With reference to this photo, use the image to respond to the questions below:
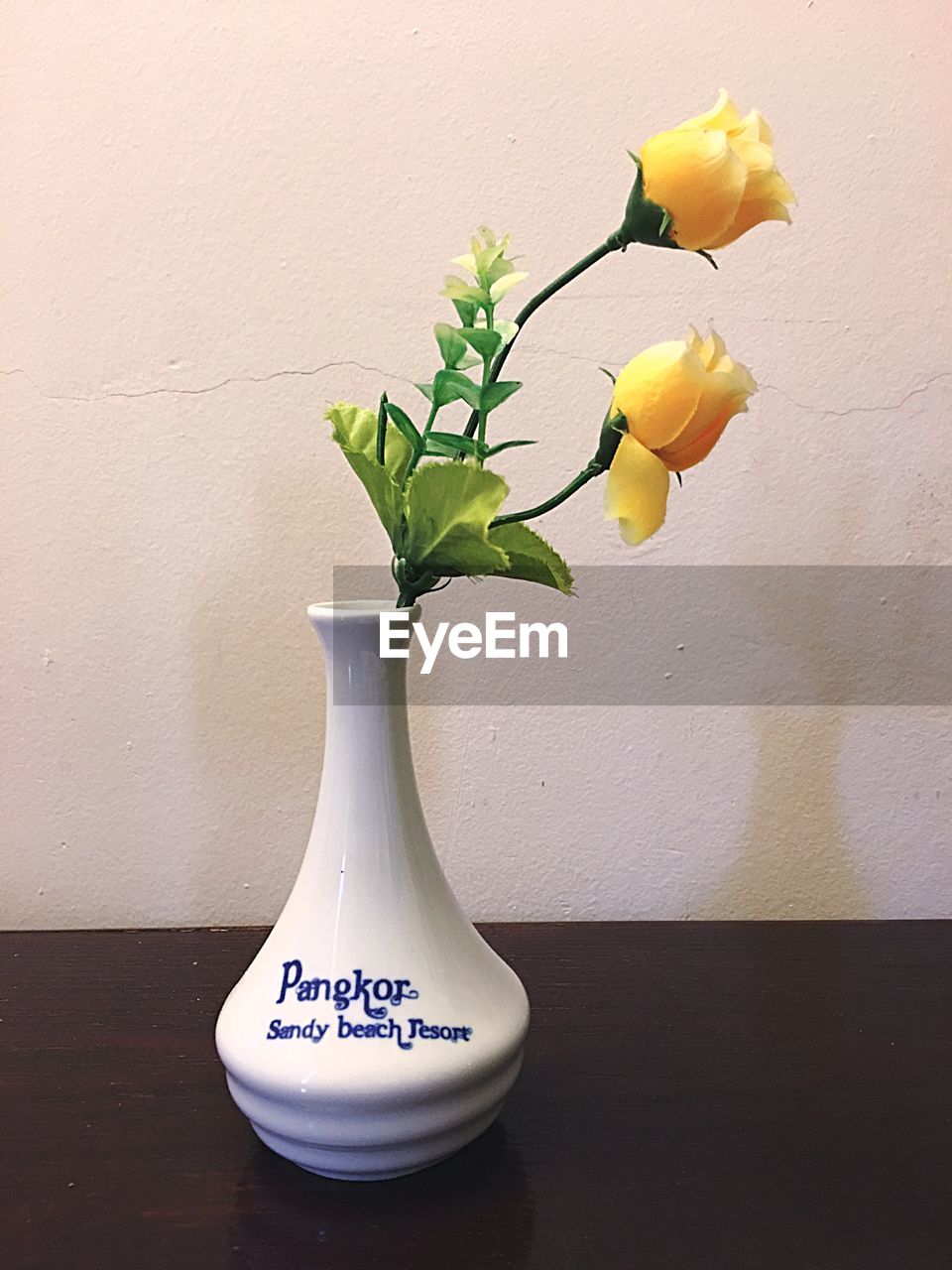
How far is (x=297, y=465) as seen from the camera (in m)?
0.72

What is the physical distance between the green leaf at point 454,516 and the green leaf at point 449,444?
0.04 metres

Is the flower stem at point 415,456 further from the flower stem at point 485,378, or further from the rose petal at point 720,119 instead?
the rose petal at point 720,119

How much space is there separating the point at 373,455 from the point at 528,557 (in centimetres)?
9

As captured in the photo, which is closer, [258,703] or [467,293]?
[467,293]

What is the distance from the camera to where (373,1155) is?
433 mm

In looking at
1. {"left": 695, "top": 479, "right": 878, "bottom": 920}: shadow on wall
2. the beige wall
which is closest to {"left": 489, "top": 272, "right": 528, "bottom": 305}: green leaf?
the beige wall

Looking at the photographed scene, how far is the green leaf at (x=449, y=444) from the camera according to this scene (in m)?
0.45

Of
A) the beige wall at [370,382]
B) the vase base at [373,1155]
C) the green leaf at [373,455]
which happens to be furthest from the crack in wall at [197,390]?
the vase base at [373,1155]

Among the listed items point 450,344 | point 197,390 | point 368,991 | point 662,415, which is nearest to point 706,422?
point 662,415

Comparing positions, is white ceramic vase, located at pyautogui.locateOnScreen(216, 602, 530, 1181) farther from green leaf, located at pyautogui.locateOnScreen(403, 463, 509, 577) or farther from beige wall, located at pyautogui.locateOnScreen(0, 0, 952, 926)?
beige wall, located at pyautogui.locateOnScreen(0, 0, 952, 926)

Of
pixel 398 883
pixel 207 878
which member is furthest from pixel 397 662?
pixel 207 878

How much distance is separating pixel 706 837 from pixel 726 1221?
1.18ft

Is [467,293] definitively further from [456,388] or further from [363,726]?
[363,726]

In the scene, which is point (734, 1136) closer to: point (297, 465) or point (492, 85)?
point (297, 465)
